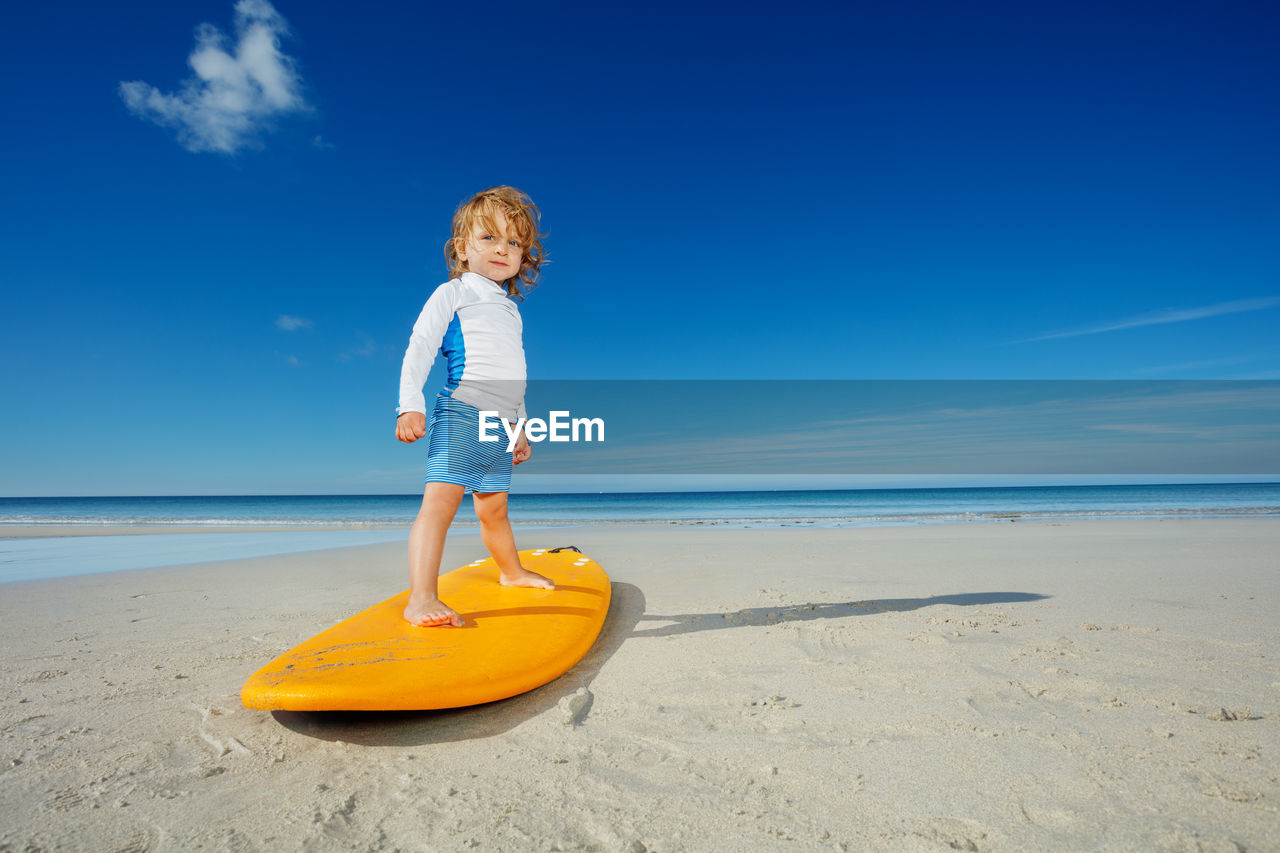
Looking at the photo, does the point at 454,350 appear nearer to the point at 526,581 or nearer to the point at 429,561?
the point at 429,561

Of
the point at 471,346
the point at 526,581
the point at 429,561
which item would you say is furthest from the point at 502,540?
the point at 471,346

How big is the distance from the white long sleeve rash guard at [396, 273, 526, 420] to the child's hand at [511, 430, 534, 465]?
0.92ft

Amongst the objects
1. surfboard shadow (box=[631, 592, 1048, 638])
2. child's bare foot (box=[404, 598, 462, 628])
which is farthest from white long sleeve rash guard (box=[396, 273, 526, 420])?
surfboard shadow (box=[631, 592, 1048, 638])

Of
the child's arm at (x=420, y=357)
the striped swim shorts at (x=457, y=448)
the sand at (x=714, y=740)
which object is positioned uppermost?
the child's arm at (x=420, y=357)

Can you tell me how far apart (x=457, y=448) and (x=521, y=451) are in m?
0.62

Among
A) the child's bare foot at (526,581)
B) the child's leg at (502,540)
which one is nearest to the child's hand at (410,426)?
the child's leg at (502,540)

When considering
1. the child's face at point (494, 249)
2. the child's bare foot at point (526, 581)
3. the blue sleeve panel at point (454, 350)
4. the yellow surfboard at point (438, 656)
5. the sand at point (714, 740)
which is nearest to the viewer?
the sand at point (714, 740)

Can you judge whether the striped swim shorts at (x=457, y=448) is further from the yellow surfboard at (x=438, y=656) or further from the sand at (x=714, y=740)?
the sand at (x=714, y=740)

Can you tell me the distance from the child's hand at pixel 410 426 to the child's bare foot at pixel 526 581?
1.03m

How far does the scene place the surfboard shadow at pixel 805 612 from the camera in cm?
320

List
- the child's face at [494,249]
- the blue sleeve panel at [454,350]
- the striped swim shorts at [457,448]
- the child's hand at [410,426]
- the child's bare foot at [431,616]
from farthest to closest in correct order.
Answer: the child's face at [494,249]
the blue sleeve panel at [454,350]
the striped swim shorts at [457,448]
the child's hand at [410,426]
the child's bare foot at [431,616]

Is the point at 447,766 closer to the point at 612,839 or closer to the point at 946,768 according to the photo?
the point at 612,839

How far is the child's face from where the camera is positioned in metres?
2.98

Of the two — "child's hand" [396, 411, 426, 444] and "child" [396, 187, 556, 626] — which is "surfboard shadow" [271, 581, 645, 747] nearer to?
"child" [396, 187, 556, 626]
